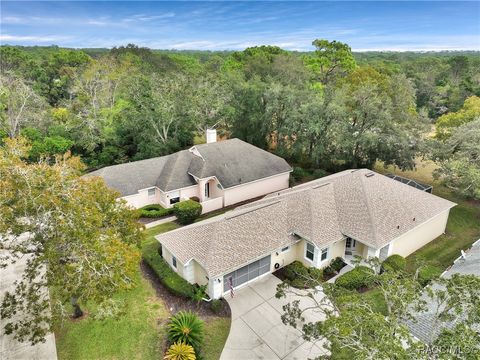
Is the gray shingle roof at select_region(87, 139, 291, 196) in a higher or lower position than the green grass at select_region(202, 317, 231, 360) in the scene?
higher

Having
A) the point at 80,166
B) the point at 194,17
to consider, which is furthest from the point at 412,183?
the point at 194,17

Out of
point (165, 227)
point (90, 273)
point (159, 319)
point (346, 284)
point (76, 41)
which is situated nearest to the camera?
point (90, 273)

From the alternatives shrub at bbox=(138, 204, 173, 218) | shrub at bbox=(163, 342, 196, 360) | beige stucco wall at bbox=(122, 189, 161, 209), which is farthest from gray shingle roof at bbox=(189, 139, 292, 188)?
shrub at bbox=(163, 342, 196, 360)

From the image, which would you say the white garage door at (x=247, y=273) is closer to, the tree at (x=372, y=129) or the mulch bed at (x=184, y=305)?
the mulch bed at (x=184, y=305)

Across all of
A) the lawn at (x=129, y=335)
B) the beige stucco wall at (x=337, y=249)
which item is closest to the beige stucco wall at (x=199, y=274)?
the lawn at (x=129, y=335)

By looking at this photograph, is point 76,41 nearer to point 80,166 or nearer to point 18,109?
point 18,109

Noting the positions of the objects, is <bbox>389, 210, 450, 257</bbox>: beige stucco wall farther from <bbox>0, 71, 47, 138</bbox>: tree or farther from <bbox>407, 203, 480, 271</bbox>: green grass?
<bbox>0, 71, 47, 138</bbox>: tree

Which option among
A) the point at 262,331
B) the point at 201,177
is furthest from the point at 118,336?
the point at 201,177
